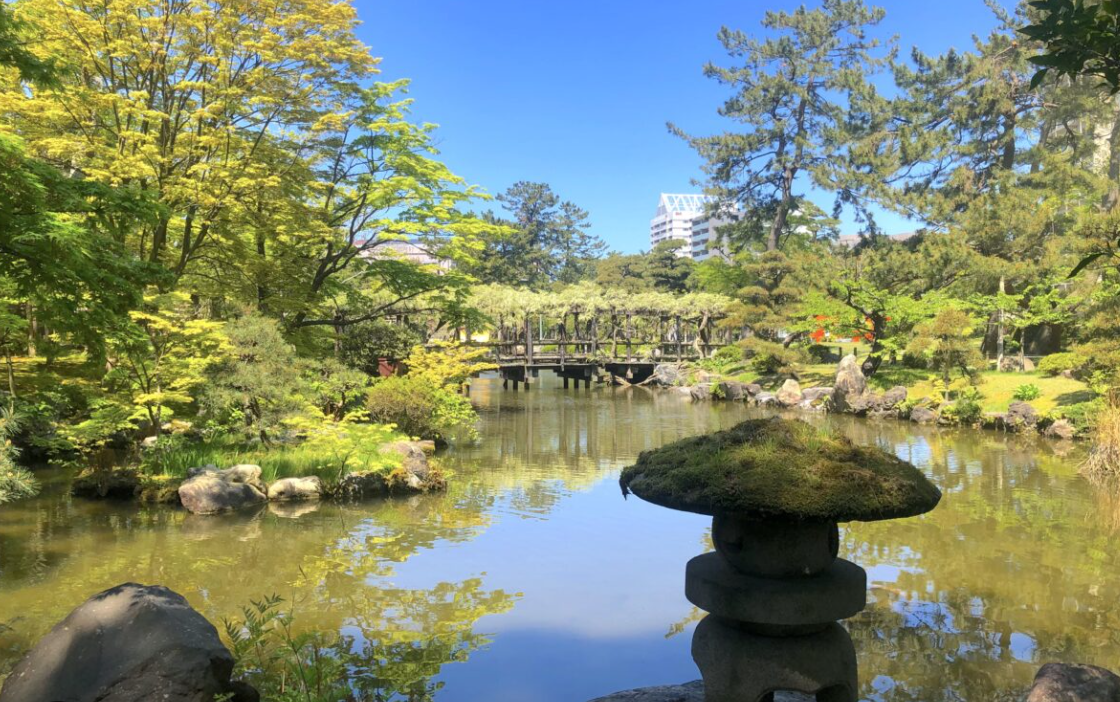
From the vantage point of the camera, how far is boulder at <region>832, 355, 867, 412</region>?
17828mm

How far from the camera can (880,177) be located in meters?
22.0

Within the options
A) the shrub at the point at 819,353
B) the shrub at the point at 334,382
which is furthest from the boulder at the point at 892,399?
the shrub at the point at 334,382

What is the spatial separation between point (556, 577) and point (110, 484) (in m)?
5.90

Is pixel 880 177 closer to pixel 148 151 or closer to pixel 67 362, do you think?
pixel 148 151

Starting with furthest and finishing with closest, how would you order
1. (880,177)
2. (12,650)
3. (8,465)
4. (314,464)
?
(880,177) < (314,464) < (8,465) < (12,650)

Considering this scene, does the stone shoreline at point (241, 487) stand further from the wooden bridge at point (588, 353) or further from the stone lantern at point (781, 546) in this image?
the wooden bridge at point (588, 353)

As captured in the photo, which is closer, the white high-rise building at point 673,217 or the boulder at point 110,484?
the boulder at point 110,484

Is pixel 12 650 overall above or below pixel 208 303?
below

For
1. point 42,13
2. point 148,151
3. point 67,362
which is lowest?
point 67,362

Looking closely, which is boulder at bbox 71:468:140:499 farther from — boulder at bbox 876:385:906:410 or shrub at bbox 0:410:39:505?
boulder at bbox 876:385:906:410

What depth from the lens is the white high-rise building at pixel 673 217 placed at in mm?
113938

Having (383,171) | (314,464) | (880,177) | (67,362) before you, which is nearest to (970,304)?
(880,177)

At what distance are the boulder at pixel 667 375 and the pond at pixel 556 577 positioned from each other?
16552 mm

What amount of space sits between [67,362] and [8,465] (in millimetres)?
3966
